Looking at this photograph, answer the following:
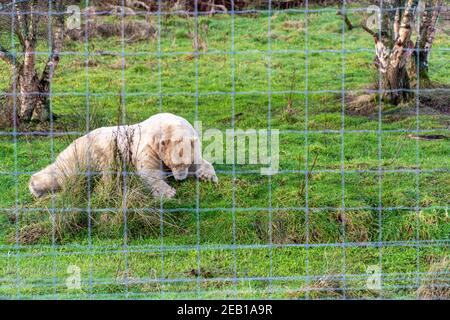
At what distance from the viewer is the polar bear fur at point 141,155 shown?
26.9ft

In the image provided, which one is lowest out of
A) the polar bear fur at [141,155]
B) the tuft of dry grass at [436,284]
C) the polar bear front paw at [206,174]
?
the tuft of dry grass at [436,284]

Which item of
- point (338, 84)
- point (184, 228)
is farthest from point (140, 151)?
point (338, 84)

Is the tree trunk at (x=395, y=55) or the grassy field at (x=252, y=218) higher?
the tree trunk at (x=395, y=55)

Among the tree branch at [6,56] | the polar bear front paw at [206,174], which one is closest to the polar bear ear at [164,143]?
the polar bear front paw at [206,174]

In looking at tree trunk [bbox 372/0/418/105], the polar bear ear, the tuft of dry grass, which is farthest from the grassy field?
the polar bear ear

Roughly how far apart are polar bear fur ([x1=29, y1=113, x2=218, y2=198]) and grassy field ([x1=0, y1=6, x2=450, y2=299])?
0.16m

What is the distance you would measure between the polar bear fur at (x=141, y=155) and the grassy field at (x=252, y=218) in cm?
16

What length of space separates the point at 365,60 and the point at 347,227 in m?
6.15

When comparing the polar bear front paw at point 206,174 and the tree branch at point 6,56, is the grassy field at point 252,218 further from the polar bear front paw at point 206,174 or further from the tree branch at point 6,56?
the tree branch at point 6,56

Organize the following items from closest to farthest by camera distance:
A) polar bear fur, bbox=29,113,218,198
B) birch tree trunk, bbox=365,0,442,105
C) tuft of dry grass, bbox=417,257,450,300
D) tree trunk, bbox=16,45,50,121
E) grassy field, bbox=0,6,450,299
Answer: tuft of dry grass, bbox=417,257,450,300 → grassy field, bbox=0,6,450,299 → polar bear fur, bbox=29,113,218,198 → tree trunk, bbox=16,45,50,121 → birch tree trunk, bbox=365,0,442,105

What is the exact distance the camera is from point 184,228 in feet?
26.5

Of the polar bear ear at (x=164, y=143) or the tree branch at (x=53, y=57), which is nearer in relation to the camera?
the polar bear ear at (x=164, y=143)

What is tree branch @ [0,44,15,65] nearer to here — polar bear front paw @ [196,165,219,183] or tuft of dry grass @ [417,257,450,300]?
polar bear front paw @ [196,165,219,183]

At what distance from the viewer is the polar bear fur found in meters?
8.19
